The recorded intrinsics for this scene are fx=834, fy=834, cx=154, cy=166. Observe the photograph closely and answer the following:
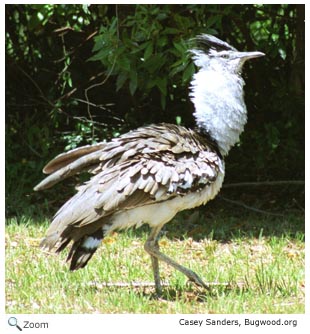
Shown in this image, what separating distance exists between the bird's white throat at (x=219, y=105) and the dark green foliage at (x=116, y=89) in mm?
1258

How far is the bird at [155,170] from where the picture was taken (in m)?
4.55

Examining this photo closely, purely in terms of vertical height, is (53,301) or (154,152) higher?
(154,152)

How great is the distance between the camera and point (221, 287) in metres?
4.89

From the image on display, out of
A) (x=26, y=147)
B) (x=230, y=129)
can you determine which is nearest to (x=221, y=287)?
(x=230, y=129)

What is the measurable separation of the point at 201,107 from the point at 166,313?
4.43 ft

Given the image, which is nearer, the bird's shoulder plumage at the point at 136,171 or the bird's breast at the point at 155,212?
the bird's shoulder plumage at the point at 136,171

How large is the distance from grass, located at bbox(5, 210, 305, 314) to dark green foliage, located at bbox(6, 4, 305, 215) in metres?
0.75

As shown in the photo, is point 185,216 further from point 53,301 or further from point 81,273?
point 53,301
